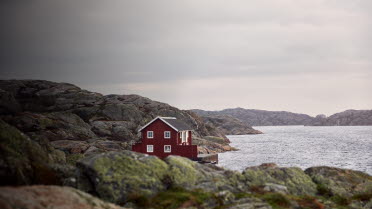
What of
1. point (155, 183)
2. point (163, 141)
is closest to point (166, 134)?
point (163, 141)

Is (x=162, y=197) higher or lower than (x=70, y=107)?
lower

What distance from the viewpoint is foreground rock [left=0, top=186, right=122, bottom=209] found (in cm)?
1351

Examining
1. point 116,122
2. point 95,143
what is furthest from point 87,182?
point 116,122

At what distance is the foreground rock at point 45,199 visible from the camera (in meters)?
13.5

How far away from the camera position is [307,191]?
25.5 m

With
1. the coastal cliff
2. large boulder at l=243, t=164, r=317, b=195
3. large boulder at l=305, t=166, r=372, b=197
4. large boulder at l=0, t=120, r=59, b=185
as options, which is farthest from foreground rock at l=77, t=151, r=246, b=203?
the coastal cliff

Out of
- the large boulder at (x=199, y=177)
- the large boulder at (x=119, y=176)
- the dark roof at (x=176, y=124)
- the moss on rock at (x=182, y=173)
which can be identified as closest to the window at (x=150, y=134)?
the dark roof at (x=176, y=124)

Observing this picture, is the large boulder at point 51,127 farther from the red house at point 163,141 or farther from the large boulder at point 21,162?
the large boulder at point 21,162

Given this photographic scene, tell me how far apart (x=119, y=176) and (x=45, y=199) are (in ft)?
21.5

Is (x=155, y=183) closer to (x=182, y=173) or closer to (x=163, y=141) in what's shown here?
(x=182, y=173)

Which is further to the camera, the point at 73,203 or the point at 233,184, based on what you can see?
the point at 233,184

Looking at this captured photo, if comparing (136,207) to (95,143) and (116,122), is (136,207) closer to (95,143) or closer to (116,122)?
(95,143)

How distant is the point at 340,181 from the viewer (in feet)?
93.0

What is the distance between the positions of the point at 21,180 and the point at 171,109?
110m
